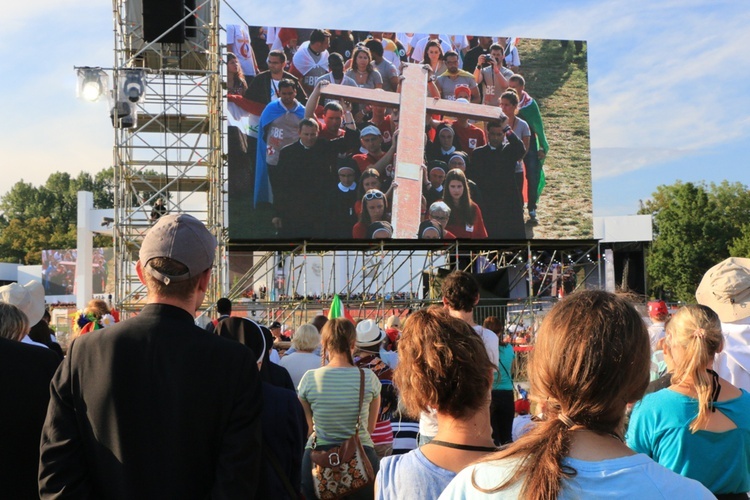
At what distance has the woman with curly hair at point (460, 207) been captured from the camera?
21062 mm

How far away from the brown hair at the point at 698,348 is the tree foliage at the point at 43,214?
77.2m

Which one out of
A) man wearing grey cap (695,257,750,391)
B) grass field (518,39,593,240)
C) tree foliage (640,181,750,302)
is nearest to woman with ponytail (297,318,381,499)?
man wearing grey cap (695,257,750,391)

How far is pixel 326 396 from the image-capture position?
4887 millimetres

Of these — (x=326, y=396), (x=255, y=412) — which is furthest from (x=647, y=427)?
(x=326, y=396)

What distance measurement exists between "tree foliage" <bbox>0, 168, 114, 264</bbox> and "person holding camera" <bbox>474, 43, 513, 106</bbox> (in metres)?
61.0

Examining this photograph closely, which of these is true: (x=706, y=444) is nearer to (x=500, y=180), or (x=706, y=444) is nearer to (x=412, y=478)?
(x=412, y=478)

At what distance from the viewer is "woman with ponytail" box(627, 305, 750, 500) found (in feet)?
10.1

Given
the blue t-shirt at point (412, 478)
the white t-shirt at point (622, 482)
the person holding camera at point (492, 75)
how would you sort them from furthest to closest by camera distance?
the person holding camera at point (492, 75) < the blue t-shirt at point (412, 478) < the white t-shirt at point (622, 482)

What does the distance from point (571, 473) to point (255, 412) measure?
1346mm

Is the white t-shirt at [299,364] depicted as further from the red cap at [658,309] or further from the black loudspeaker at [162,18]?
the black loudspeaker at [162,18]

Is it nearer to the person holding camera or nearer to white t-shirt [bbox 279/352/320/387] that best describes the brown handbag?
white t-shirt [bbox 279/352/320/387]

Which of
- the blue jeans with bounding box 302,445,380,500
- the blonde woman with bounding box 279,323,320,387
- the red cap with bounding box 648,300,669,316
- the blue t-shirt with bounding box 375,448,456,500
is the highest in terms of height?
the red cap with bounding box 648,300,669,316

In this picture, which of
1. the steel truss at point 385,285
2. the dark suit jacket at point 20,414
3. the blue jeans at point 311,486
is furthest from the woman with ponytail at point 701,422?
the steel truss at point 385,285

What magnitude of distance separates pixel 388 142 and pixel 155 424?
18536 millimetres
